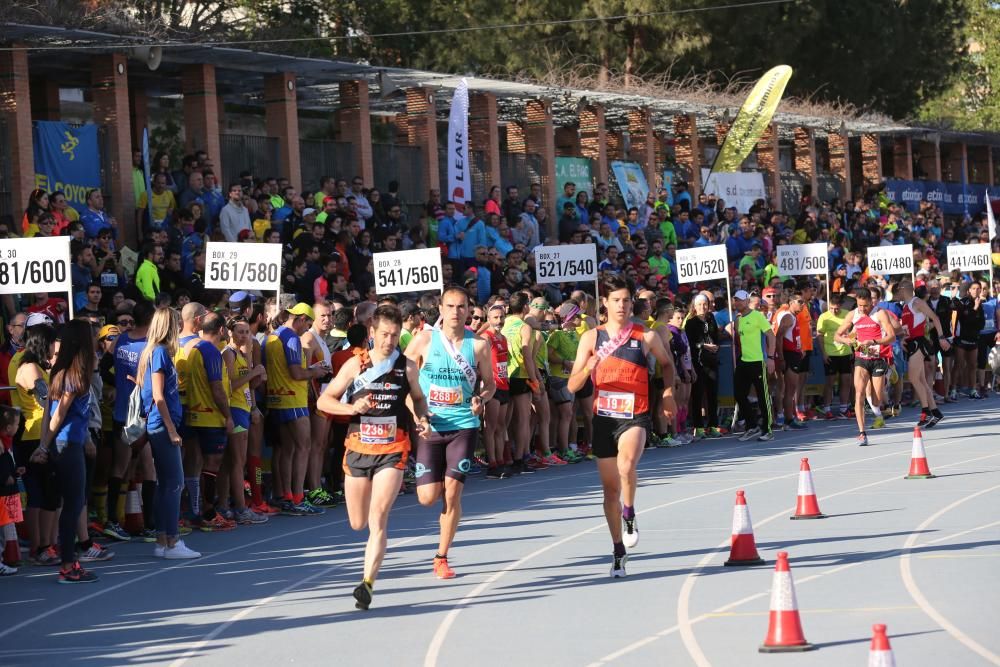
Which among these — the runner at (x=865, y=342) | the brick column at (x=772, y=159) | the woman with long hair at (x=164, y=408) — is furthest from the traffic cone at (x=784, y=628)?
the brick column at (x=772, y=159)

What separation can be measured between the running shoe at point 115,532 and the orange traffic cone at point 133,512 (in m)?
0.12

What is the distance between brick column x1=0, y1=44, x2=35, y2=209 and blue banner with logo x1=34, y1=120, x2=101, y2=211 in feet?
1.01

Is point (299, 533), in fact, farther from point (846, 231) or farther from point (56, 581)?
point (846, 231)

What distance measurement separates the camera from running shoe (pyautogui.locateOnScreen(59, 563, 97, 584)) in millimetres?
12391

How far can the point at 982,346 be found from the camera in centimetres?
3014

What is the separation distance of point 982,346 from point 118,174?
15.8m

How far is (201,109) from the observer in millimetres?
26594

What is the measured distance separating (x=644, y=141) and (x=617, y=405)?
89.7 feet

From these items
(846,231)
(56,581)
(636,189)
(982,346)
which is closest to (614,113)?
(636,189)

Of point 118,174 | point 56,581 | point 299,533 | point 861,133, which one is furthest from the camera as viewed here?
point 861,133

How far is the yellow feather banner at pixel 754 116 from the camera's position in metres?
36.8

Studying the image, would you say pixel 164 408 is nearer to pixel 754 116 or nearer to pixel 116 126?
pixel 116 126

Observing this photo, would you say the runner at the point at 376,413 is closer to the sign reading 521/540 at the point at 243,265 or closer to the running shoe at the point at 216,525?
the running shoe at the point at 216,525

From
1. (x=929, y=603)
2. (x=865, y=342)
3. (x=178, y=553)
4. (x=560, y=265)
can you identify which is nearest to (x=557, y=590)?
(x=929, y=603)
